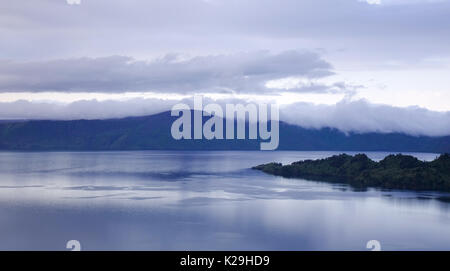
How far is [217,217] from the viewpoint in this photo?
16.1 metres

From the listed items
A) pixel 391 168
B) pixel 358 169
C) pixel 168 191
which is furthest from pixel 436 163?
pixel 168 191

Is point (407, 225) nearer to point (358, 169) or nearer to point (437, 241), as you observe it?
point (437, 241)

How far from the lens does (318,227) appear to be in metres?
14.6

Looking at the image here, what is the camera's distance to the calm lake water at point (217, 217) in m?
12.9

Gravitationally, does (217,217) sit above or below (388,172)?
below

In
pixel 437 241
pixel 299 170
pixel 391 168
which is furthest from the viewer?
pixel 299 170

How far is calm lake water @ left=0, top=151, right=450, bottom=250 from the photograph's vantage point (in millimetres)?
12859

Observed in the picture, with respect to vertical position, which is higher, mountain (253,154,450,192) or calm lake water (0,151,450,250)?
mountain (253,154,450,192)

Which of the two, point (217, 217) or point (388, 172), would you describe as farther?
point (388, 172)

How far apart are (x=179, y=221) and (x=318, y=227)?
440cm

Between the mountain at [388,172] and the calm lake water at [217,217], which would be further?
the mountain at [388,172]

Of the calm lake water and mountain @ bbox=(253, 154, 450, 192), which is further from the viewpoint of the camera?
mountain @ bbox=(253, 154, 450, 192)

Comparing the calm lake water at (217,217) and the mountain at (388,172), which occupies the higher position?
the mountain at (388,172)
